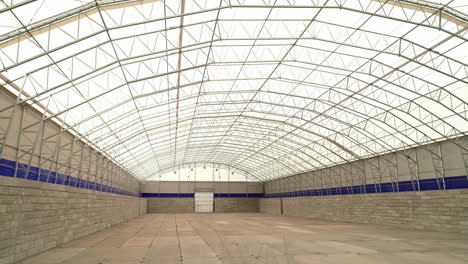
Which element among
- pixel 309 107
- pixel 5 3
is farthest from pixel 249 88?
pixel 5 3

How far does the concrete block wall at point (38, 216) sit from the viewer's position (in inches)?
617

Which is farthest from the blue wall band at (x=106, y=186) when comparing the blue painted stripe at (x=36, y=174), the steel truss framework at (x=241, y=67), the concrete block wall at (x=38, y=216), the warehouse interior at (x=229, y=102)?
the concrete block wall at (x=38, y=216)

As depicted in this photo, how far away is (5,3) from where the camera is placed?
14.9 m

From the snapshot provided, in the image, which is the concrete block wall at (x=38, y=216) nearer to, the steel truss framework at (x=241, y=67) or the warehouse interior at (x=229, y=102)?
the warehouse interior at (x=229, y=102)

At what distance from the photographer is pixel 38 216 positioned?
19094 mm

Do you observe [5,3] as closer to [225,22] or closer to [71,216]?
[225,22]

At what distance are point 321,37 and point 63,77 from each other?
19.6 meters

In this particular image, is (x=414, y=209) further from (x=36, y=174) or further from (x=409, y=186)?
(x=36, y=174)

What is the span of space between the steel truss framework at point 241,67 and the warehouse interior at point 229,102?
0.42ft

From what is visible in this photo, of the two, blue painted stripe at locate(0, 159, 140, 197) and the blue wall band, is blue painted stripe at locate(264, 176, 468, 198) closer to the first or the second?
the blue wall band

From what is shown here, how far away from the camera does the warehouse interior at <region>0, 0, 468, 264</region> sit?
700 inches

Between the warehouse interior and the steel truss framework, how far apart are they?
0.13 meters

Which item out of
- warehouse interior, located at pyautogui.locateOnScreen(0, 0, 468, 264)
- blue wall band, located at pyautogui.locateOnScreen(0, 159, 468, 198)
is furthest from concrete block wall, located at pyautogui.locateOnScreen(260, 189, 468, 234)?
blue wall band, located at pyautogui.locateOnScreen(0, 159, 468, 198)

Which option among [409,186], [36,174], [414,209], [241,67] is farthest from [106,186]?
[409,186]
